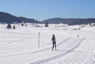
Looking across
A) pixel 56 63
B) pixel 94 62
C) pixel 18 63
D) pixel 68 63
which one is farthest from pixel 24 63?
pixel 94 62

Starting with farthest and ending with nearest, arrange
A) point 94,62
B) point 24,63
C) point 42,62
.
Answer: point 94,62
point 42,62
point 24,63

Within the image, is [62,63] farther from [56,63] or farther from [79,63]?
[79,63]

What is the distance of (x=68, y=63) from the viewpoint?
13.5 metres

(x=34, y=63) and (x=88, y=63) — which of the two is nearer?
(x=34, y=63)

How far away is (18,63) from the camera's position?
496 inches

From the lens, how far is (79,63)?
45.1 feet

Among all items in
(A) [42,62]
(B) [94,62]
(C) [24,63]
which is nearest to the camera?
(C) [24,63]

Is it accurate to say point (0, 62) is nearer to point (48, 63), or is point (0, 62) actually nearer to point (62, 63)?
point (48, 63)

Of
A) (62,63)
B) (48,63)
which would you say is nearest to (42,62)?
(48,63)

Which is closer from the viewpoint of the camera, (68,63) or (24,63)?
(24,63)

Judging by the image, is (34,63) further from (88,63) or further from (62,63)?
(88,63)

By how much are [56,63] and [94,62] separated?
3.27m

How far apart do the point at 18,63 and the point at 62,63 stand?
313 centimetres

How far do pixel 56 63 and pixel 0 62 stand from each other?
12.8ft
